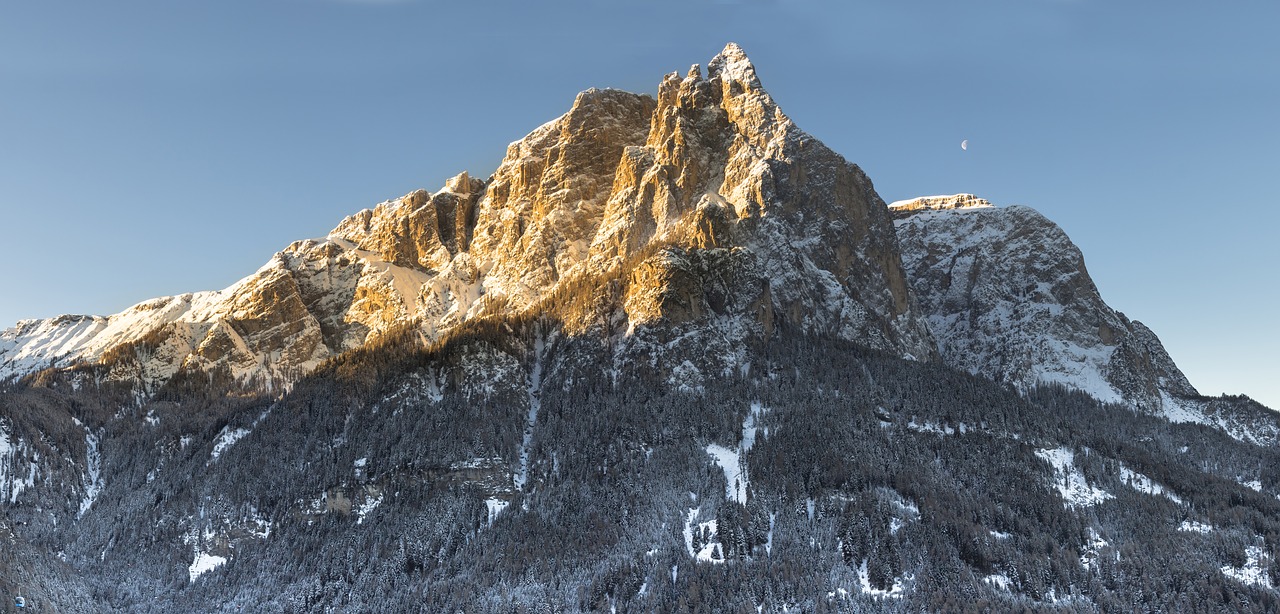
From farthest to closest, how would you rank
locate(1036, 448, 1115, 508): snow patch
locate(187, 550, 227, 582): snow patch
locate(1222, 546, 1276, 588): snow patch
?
locate(187, 550, 227, 582): snow patch, locate(1036, 448, 1115, 508): snow patch, locate(1222, 546, 1276, 588): snow patch

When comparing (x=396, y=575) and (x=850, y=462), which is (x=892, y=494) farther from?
(x=396, y=575)

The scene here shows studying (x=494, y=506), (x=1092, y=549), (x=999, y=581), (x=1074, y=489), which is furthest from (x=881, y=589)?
(x=494, y=506)

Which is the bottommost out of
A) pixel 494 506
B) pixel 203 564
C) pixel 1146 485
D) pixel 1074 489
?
pixel 203 564

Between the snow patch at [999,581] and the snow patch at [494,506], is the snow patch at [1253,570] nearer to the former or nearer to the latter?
the snow patch at [999,581]

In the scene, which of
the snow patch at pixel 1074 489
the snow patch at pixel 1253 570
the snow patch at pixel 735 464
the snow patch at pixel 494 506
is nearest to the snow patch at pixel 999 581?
the snow patch at pixel 1074 489

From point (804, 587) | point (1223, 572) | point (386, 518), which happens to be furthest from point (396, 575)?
point (1223, 572)

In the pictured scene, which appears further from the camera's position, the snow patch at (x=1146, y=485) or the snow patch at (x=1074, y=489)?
the snow patch at (x=1146, y=485)

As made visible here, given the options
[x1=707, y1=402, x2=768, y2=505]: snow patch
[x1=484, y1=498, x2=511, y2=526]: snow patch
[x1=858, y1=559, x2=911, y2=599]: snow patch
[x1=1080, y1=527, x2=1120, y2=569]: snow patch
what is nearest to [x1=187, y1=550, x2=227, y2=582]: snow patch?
[x1=484, y1=498, x2=511, y2=526]: snow patch

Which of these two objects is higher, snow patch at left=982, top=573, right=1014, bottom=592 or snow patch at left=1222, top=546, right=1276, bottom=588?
snow patch at left=1222, top=546, right=1276, bottom=588

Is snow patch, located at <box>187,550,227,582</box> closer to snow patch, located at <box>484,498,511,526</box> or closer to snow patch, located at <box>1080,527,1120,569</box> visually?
snow patch, located at <box>484,498,511,526</box>

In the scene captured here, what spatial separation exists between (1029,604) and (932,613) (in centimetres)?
1509

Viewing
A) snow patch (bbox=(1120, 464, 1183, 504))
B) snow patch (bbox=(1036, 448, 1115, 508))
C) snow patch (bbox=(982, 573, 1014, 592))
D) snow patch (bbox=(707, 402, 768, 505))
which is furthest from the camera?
snow patch (bbox=(1120, 464, 1183, 504))

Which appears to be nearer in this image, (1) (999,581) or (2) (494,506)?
(1) (999,581)

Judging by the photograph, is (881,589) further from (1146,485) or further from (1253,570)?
(1146,485)
